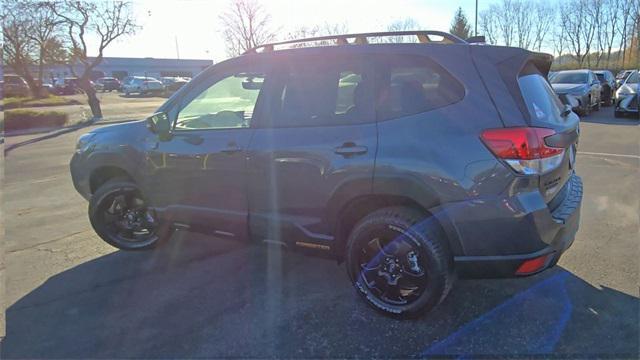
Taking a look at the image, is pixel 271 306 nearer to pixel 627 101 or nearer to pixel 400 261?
pixel 400 261

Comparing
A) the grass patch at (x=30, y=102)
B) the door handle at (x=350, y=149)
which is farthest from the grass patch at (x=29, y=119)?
the door handle at (x=350, y=149)

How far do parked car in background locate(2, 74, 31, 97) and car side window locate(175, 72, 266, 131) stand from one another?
37155mm

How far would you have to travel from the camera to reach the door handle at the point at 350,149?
9.39 feet

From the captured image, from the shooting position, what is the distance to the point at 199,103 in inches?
148

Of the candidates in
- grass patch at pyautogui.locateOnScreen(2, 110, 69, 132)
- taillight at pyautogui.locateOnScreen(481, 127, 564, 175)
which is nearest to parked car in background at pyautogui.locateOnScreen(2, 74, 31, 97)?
grass patch at pyautogui.locateOnScreen(2, 110, 69, 132)

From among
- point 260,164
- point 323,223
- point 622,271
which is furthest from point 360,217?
point 622,271

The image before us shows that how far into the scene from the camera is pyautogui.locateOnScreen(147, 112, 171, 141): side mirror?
381 centimetres

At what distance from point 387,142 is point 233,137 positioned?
1314mm

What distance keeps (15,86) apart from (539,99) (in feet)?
135

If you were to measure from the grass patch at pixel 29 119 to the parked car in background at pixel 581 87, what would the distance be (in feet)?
63.8

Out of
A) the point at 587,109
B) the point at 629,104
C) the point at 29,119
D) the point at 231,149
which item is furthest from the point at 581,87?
the point at 29,119

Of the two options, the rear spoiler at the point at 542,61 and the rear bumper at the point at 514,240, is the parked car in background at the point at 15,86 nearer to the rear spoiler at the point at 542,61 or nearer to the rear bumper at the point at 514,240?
the rear spoiler at the point at 542,61

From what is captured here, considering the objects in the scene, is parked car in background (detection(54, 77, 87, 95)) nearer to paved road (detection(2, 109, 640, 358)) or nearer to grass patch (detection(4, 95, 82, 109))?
grass patch (detection(4, 95, 82, 109))

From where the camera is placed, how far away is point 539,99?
284 centimetres
